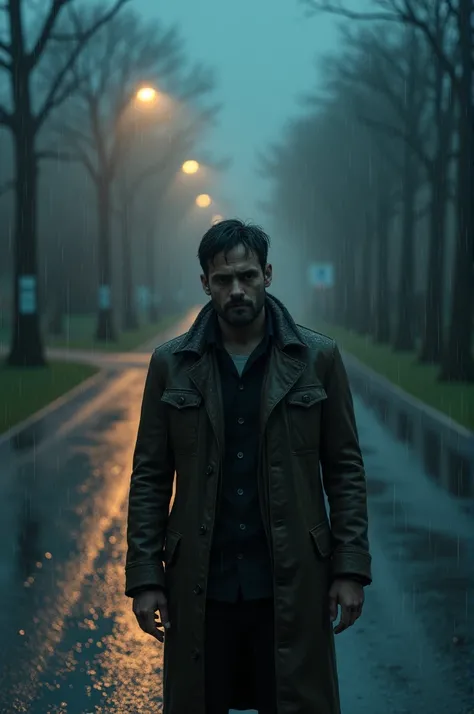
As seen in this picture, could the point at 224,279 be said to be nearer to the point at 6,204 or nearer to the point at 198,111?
the point at 198,111

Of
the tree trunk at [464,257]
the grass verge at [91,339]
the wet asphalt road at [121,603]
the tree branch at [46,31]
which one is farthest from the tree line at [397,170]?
the wet asphalt road at [121,603]

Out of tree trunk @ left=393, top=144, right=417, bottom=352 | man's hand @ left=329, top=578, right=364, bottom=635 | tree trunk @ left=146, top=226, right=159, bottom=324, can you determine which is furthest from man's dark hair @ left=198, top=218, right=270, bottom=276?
tree trunk @ left=146, top=226, right=159, bottom=324

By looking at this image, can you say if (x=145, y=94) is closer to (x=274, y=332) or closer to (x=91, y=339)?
(x=91, y=339)

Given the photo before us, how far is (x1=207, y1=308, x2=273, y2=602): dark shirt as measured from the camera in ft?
11.8

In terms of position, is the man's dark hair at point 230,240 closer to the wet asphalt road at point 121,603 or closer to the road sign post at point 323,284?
the wet asphalt road at point 121,603

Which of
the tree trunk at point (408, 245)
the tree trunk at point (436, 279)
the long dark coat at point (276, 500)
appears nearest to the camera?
the long dark coat at point (276, 500)

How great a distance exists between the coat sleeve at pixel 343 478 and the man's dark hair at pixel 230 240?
37 cm

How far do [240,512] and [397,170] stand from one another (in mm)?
44605

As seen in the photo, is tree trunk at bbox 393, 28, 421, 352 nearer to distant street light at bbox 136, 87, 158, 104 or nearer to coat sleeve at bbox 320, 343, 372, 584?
distant street light at bbox 136, 87, 158, 104

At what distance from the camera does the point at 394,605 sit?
7.61 m

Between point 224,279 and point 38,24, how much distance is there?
147 ft

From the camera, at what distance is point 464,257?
2544 cm

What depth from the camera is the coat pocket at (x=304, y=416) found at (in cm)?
363

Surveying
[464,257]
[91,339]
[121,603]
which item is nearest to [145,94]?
[464,257]
